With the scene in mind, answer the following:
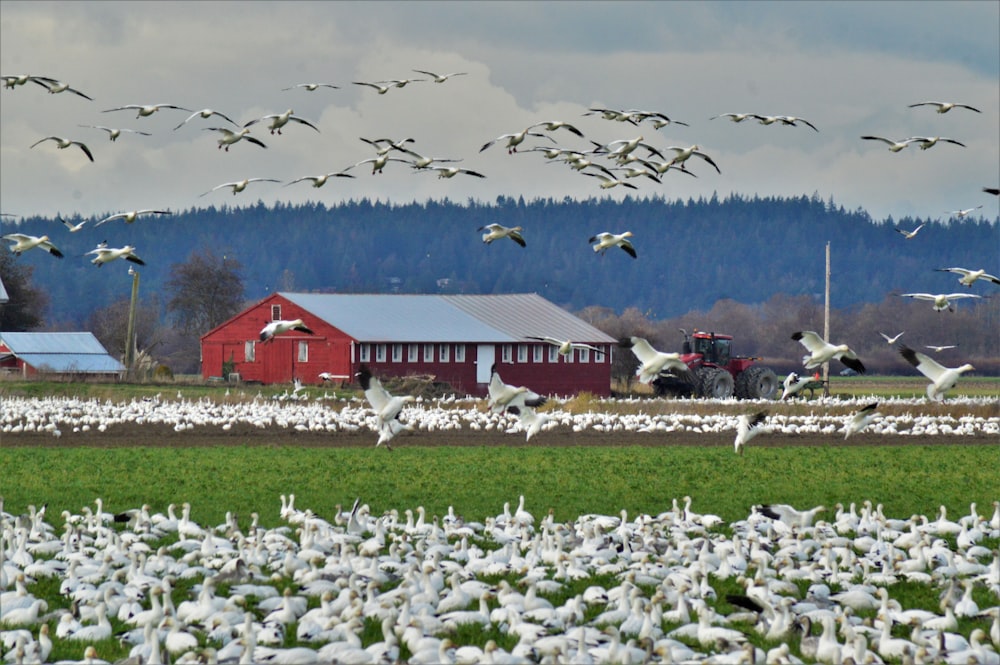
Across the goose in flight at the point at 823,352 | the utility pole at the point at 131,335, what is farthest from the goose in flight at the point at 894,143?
the utility pole at the point at 131,335

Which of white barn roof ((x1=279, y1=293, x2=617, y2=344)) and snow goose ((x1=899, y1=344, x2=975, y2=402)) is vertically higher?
white barn roof ((x1=279, y1=293, x2=617, y2=344))

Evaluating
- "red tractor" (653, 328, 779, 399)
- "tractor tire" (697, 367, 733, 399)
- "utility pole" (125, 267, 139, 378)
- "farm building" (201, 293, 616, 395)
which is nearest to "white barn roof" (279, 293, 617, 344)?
"farm building" (201, 293, 616, 395)

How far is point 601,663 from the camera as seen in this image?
42.7ft

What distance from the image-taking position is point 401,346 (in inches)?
2805

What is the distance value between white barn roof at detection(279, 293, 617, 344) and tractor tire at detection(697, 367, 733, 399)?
12685 mm

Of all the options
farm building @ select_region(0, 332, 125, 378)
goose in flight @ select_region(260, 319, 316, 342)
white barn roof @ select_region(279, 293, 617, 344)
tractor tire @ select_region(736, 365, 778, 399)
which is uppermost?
white barn roof @ select_region(279, 293, 617, 344)

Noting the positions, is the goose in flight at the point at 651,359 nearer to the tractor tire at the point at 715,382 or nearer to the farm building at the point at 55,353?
the tractor tire at the point at 715,382

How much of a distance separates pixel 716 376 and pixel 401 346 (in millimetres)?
Answer: 15762

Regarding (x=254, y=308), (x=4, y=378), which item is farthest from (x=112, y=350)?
(x=4, y=378)

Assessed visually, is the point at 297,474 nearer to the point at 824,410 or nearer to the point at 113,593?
the point at 113,593

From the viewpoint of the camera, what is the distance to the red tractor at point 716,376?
2494 inches

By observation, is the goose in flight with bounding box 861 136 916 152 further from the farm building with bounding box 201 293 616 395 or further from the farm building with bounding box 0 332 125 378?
the farm building with bounding box 0 332 125 378

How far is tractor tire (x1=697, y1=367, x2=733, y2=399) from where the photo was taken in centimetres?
6300

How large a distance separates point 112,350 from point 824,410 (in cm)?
6272
